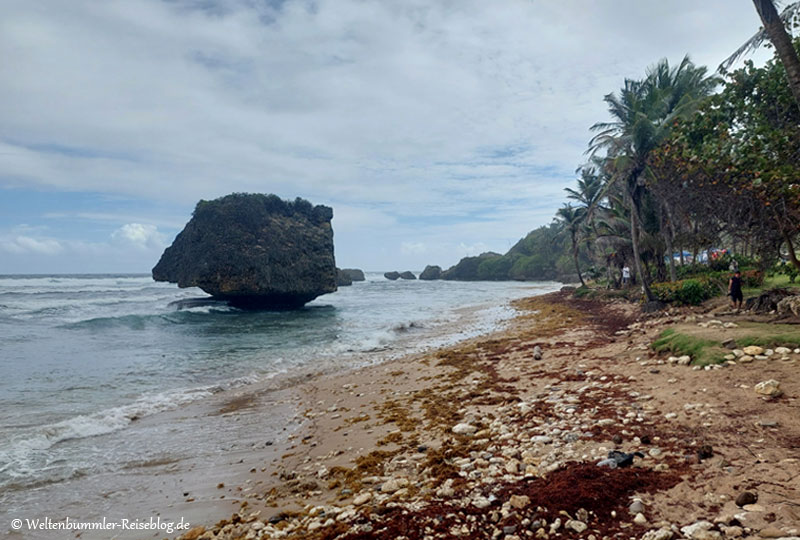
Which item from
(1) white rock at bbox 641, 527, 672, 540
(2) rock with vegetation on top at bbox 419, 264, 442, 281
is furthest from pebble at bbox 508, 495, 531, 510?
(2) rock with vegetation on top at bbox 419, 264, 442, 281

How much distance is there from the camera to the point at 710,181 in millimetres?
11711

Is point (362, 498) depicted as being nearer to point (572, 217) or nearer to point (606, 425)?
point (606, 425)

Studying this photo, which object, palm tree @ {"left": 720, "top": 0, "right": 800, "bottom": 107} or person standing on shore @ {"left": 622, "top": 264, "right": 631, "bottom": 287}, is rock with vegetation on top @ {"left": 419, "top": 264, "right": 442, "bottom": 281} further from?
palm tree @ {"left": 720, "top": 0, "right": 800, "bottom": 107}

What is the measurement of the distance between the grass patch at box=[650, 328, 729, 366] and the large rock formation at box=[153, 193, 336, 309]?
109 feet

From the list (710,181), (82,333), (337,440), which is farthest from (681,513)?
(82,333)

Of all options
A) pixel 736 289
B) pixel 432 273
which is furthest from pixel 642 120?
pixel 432 273

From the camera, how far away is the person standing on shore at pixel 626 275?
3425 centimetres

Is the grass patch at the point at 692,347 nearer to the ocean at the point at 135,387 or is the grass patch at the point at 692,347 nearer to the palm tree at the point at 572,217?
the ocean at the point at 135,387

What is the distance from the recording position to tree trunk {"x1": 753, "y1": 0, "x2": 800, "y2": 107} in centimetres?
727

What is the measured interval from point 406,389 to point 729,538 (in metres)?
7.92

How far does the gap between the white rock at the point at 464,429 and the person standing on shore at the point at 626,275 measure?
32652 millimetres

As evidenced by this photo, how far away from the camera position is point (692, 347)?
8.27 meters

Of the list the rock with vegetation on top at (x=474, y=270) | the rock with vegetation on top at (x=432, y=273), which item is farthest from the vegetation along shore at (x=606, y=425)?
the rock with vegetation on top at (x=432, y=273)

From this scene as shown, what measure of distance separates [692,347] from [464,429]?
5233mm
